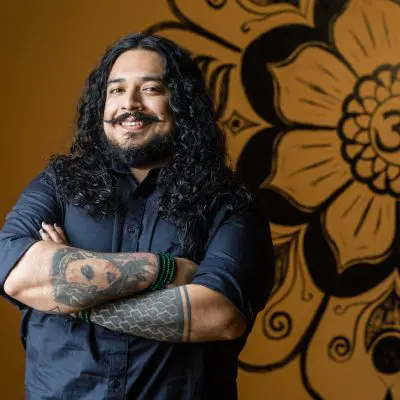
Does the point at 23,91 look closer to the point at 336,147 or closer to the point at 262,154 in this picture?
the point at 262,154

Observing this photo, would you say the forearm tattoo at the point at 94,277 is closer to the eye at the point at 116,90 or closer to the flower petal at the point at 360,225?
the eye at the point at 116,90

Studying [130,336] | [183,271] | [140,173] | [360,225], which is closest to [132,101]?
[140,173]

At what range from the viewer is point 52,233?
1494mm

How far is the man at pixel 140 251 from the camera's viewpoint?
140 centimetres

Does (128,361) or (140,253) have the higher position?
(140,253)

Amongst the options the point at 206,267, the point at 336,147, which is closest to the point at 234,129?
the point at 336,147

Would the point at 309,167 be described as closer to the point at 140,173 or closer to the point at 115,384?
the point at 140,173

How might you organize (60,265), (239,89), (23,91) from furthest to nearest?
(239,89) < (23,91) < (60,265)

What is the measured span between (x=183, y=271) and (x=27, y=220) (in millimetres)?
350

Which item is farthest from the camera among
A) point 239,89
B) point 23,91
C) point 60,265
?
point 239,89

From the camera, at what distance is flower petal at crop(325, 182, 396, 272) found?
2.73 meters

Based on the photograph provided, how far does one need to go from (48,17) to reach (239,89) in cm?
72

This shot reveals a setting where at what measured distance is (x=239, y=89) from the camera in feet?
8.61

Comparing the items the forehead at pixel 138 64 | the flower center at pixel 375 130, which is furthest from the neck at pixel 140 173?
the flower center at pixel 375 130
